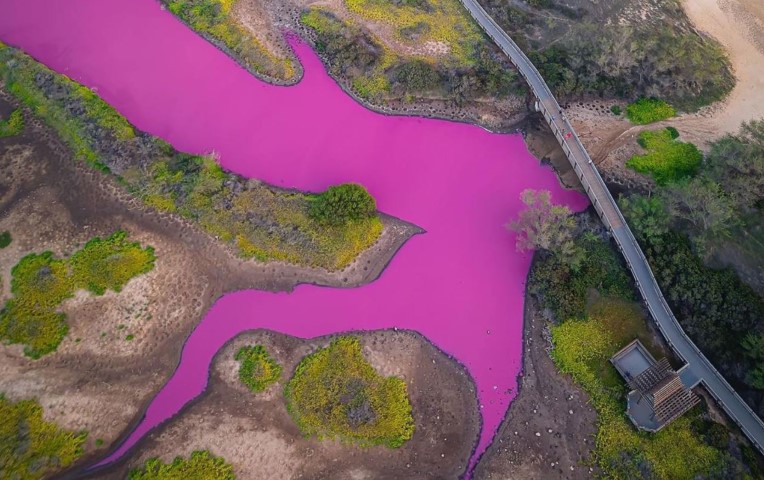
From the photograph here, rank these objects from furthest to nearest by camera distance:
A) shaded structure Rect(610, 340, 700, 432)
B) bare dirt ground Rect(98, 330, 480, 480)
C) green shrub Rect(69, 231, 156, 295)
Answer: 1. green shrub Rect(69, 231, 156, 295)
2. bare dirt ground Rect(98, 330, 480, 480)
3. shaded structure Rect(610, 340, 700, 432)

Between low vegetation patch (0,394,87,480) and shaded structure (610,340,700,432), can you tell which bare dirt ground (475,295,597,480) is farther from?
low vegetation patch (0,394,87,480)

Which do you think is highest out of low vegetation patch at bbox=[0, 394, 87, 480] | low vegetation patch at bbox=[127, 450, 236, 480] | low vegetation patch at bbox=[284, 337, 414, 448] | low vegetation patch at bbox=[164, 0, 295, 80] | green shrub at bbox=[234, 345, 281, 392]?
low vegetation patch at bbox=[164, 0, 295, 80]

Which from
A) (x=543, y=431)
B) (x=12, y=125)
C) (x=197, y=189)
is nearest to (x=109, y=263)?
(x=197, y=189)

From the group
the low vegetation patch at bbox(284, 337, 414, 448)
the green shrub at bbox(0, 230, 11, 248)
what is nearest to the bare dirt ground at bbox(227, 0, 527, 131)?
the low vegetation patch at bbox(284, 337, 414, 448)

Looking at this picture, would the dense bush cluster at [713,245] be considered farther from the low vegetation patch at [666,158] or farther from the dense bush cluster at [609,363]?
the dense bush cluster at [609,363]

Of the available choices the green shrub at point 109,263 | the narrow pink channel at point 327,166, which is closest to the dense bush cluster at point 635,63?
the narrow pink channel at point 327,166

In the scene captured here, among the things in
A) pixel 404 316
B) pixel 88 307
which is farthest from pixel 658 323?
pixel 88 307

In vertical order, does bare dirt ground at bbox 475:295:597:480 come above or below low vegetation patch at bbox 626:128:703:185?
below

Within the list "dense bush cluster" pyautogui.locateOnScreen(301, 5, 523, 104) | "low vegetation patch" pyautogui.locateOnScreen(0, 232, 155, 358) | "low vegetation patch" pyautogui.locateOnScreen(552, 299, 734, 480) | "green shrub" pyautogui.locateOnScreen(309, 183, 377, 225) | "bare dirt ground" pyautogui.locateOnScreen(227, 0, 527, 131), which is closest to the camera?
"low vegetation patch" pyautogui.locateOnScreen(552, 299, 734, 480)
